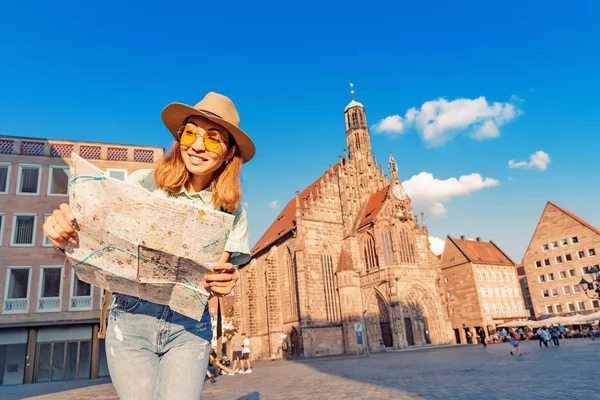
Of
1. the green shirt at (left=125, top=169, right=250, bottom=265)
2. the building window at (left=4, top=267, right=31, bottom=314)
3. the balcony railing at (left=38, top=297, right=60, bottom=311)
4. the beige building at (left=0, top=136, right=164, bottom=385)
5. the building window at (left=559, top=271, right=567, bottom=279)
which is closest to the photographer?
the green shirt at (left=125, top=169, right=250, bottom=265)

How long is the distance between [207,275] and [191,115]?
108 cm

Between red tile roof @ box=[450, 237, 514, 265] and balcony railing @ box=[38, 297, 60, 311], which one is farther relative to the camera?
red tile roof @ box=[450, 237, 514, 265]

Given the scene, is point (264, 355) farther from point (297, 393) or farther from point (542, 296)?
point (542, 296)

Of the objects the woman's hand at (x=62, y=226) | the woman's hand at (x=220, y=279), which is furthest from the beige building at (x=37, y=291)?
the woman's hand at (x=220, y=279)

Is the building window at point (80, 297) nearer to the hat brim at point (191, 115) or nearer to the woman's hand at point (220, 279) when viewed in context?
the hat brim at point (191, 115)

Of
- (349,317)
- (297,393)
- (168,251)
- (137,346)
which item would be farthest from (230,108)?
(349,317)

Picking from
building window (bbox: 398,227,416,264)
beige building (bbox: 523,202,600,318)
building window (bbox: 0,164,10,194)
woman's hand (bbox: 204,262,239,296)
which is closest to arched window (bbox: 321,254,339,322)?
building window (bbox: 398,227,416,264)

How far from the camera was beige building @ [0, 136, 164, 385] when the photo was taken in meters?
19.8

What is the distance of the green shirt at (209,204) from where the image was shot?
7.45 feet

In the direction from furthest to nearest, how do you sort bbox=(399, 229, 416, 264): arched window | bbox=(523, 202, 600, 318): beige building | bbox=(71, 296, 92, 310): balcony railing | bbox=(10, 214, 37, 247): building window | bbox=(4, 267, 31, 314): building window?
bbox=(523, 202, 600, 318): beige building
bbox=(399, 229, 416, 264): arched window
bbox=(71, 296, 92, 310): balcony railing
bbox=(10, 214, 37, 247): building window
bbox=(4, 267, 31, 314): building window

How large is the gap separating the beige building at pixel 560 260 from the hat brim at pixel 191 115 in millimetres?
52327

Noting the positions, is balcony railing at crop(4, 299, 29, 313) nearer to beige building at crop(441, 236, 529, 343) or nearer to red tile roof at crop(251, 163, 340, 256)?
red tile roof at crop(251, 163, 340, 256)

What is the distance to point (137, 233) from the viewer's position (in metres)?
1.83

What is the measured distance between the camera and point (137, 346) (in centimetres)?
211
